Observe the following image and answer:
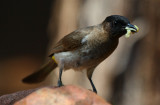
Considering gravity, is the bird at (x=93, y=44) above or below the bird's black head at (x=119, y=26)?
below

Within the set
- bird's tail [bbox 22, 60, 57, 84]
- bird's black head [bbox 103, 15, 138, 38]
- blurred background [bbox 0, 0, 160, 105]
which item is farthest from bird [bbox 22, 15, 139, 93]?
blurred background [bbox 0, 0, 160, 105]

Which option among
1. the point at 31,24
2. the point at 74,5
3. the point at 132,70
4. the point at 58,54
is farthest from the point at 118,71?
the point at 31,24

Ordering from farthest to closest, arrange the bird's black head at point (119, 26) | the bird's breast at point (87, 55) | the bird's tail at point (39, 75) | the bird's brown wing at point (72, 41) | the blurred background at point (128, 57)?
the blurred background at point (128, 57) → the bird's tail at point (39, 75) → the bird's brown wing at point (72, 41) → the bird's breast at point (87, 55) → the bird's black head at point (119, 26)

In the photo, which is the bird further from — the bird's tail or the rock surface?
the rock surface

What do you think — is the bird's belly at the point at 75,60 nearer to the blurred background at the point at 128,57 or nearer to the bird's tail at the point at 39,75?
the bird's tail at the point at 39,75

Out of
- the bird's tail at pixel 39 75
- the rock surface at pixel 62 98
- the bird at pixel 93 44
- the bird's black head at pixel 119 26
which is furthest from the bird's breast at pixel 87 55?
the rock surface at pixel 62 98

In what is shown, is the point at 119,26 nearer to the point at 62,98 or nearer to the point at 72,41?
the point at 72,41
